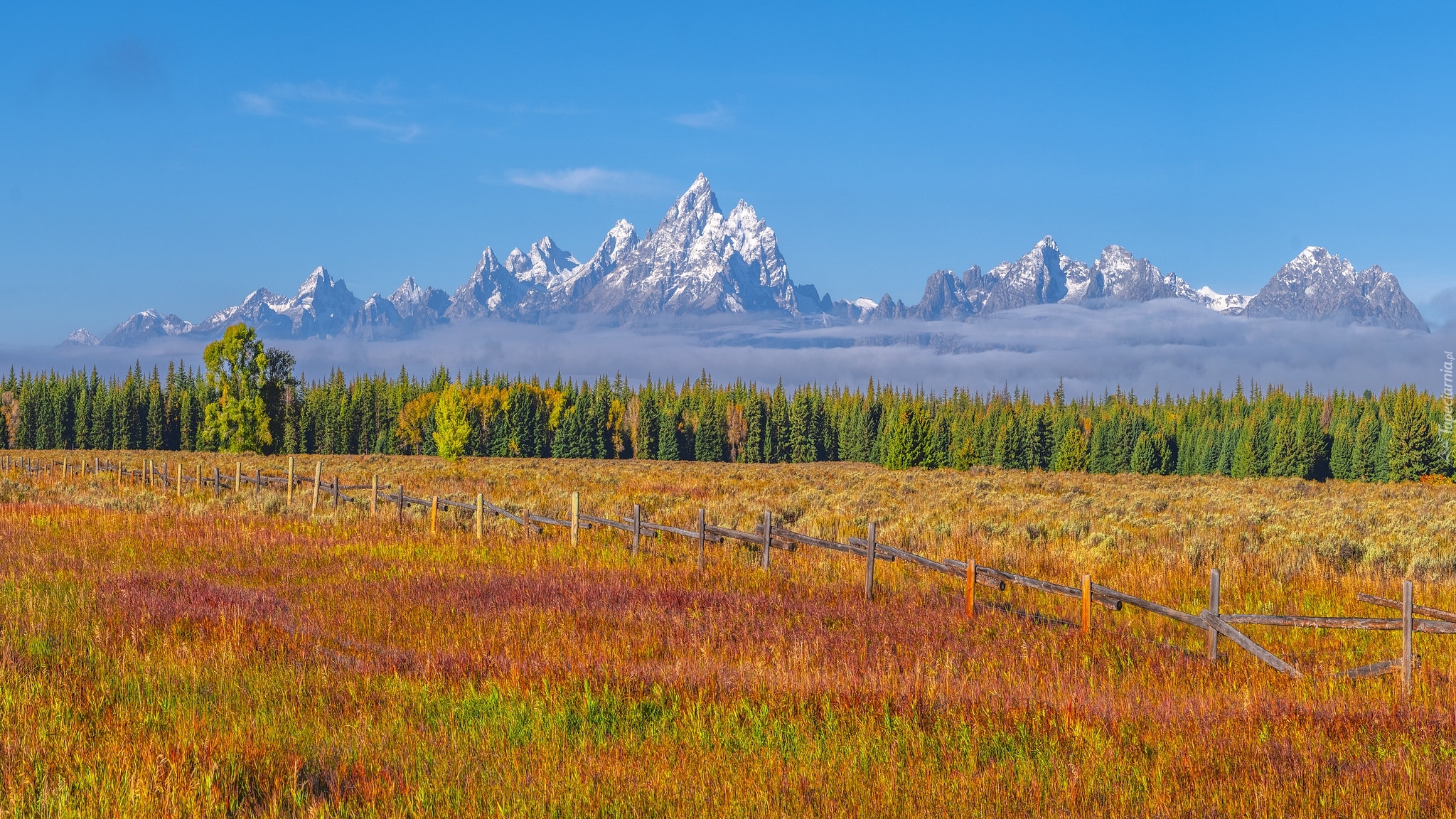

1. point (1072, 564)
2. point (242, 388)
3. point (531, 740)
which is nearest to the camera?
point (531, 740)

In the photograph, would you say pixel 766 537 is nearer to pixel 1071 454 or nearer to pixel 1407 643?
pixel 1407 643

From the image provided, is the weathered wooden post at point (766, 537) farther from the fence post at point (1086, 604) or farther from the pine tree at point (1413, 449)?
the pine tree at point (1413, 449)

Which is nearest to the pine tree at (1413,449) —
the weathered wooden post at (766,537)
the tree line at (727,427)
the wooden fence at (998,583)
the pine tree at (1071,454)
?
the tree line at (727,427)

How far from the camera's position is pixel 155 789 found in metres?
5.31

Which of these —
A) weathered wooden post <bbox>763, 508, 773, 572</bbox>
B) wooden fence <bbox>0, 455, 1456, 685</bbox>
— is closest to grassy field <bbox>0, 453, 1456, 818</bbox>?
wooden fence <bbox>0, 455, 1456, 685</bbox>

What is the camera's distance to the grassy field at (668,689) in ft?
18.5

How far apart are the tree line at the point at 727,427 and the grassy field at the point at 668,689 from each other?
7754 cm

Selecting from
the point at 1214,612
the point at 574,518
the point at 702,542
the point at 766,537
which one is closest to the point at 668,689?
the point at 1214,612

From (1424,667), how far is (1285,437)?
101 m

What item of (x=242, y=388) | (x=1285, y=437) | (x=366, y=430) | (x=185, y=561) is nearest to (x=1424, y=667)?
(x=185, y=561)

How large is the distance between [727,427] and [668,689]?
412 ft

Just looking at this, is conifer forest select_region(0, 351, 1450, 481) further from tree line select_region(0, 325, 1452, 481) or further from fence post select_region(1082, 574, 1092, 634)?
fence post select_region(1082, 574, 1092, 634)

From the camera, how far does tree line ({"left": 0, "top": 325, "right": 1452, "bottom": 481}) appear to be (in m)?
97.9

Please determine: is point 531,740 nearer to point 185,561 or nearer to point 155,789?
point 155,789
